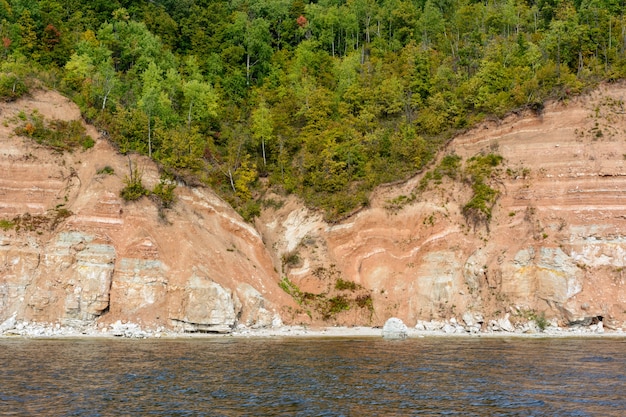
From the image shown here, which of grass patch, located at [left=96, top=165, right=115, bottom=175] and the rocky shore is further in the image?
grass patch, located at [left=96, top=165, right=115, bottom=175]

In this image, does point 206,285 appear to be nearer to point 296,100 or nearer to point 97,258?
point 97,258

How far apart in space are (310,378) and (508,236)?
2972 centimetres

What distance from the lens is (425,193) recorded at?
196 feet

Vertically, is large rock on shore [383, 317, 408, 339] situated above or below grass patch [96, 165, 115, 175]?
below

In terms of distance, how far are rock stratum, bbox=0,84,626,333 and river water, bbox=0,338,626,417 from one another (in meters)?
7.10

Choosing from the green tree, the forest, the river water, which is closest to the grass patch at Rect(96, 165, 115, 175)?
the forest

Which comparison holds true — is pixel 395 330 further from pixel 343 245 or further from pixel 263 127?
pixel 263 127

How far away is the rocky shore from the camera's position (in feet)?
156

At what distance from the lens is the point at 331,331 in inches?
2087

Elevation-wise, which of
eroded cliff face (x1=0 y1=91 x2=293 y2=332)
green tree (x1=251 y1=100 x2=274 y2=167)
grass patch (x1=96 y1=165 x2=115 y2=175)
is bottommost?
eroded cliff face (x1=0 y1=91 x2=293 y2=332)

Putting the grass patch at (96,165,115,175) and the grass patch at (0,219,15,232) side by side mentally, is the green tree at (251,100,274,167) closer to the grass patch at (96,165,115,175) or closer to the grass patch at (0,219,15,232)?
the grass patch at (96,165,115,175)

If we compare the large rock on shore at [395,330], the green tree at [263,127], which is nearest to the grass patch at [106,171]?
the green tree at [263,127]

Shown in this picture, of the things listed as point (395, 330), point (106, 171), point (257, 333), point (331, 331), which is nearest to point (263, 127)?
point (106, 171)

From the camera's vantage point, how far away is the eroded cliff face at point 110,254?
4950 cm
